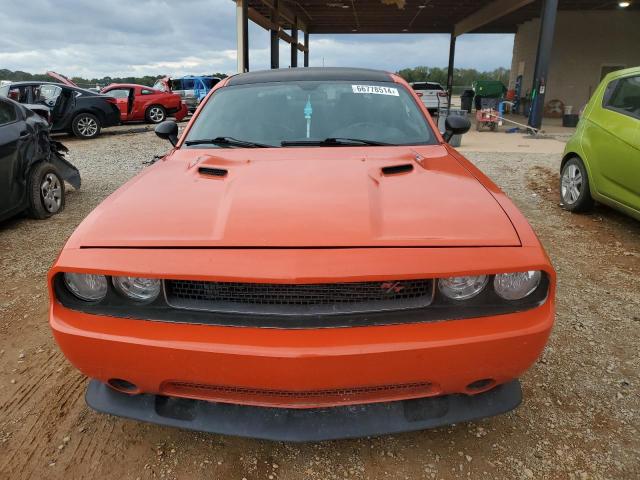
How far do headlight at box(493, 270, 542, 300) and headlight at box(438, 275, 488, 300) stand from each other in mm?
51

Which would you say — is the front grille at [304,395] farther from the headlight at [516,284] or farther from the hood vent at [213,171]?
the hood vent at [213,171]

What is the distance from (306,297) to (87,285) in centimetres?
79

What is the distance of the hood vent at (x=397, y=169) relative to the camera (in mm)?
2262

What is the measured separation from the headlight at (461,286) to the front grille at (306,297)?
5 cm

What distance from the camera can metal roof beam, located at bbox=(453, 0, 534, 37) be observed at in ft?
59.5

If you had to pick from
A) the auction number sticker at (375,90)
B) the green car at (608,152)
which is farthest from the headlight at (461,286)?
the green car at (608,152)

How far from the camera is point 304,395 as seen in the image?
170 cm

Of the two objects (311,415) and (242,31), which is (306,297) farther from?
(242,31)

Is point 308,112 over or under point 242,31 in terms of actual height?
under

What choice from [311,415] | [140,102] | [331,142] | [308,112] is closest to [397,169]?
[331,142]

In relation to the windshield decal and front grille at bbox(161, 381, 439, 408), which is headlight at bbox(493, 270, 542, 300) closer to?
front grille at bbox(161, 381, 439, 408)

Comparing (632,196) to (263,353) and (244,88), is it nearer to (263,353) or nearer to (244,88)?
(244,88)

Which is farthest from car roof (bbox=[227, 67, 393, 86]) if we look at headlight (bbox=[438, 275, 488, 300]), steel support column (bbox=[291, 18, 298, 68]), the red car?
steel support column (bbox=[291, 18, 298, 68])

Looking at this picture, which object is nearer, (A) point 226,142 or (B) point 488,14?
(A) point 226,142
